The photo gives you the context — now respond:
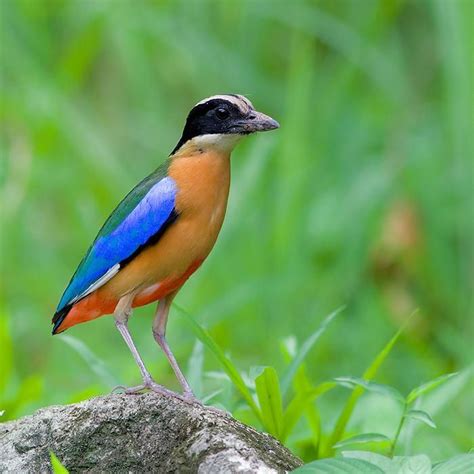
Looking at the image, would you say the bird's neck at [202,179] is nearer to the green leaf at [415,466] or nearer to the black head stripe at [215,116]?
the black head stripe at [215,116]

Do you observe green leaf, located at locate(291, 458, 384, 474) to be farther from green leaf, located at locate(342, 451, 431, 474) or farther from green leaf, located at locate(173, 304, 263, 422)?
green leaf, located at locate(173, 304, 263, 422)

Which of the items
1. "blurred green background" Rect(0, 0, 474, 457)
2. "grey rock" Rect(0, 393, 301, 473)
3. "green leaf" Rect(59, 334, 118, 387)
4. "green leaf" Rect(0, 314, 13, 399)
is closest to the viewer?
"grey rock" Rect(0, 393, 301, 473)

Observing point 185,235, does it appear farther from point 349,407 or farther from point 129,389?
point 349,407

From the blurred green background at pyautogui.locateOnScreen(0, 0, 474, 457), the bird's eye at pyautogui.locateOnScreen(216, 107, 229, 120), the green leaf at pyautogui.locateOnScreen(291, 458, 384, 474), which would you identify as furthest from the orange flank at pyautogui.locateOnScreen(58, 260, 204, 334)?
the blurred green background at pyautogui.locateOnScreen(0, 0, 474, 457)

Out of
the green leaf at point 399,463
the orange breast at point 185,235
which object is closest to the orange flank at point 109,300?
the orange breast at point 185,235

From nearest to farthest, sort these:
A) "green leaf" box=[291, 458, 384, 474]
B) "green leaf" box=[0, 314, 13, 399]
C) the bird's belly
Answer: "green leaf" box=[291, 458, 384, 474]
the bird's belly
"green leaf" box=[0, 314, 13, 399]

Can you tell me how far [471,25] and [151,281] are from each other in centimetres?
402

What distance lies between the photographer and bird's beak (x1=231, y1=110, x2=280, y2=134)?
470 cm

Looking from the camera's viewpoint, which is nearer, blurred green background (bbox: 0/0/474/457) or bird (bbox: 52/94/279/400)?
bird (bbox: 52/94/279/400)

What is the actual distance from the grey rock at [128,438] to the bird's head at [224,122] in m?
1.13

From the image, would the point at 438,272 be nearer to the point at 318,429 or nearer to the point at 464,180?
the point at 464,180

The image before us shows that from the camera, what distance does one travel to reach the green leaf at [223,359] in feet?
13.8

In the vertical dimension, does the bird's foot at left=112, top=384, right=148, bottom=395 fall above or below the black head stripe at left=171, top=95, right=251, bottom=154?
below

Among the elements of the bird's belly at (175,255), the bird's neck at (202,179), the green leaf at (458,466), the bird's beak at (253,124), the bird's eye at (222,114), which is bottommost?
the green leaf at (458,466)
